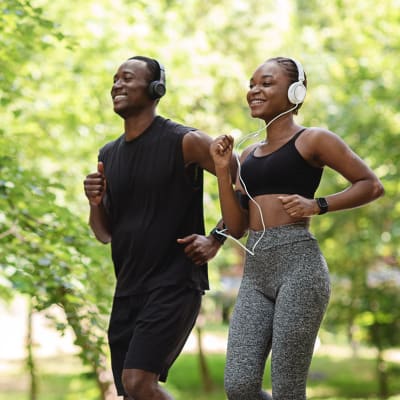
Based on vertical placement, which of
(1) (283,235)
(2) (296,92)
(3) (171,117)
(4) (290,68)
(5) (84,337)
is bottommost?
(5) (84,337)

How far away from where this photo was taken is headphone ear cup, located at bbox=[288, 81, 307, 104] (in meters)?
3.85

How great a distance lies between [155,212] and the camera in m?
4.18

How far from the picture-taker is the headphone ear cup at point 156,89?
4254 millimetres

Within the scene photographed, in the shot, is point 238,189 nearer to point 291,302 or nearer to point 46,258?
→ point 291,302

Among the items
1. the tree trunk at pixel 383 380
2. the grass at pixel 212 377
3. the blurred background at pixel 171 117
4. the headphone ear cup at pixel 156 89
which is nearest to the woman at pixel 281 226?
the headphone ear cup at pixel 156 89

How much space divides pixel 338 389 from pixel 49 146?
40.6ft

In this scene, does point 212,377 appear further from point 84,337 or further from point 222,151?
point 222,151

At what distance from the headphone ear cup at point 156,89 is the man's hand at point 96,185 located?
0.44m

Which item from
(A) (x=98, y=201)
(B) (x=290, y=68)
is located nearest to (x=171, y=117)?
(A) (x=98, y=201)

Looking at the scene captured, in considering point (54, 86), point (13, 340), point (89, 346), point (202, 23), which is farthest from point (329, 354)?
point (89, 346)

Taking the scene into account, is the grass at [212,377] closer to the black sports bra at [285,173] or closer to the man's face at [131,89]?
the man's face at [131,89]

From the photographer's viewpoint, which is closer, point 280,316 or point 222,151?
point 280,316

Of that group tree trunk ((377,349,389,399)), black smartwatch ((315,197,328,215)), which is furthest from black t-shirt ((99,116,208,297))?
tree trunk ((377,349,389,399))

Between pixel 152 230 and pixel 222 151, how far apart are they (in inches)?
22.8
